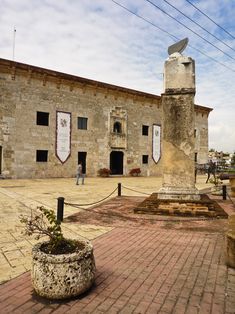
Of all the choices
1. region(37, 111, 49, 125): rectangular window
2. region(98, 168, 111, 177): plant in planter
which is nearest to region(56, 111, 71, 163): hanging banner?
region(37, 111, 49, 125): rectangular window

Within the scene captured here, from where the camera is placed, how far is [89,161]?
928 inches

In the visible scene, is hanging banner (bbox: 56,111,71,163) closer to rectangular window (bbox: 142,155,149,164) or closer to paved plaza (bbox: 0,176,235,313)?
rectangular window (bbox: 142,155,149,164)

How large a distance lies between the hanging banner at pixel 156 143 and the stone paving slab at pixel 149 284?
2328cm

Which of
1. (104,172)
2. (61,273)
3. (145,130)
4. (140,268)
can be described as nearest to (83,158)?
(104,172)

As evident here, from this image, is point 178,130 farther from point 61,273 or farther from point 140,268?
point 61,273

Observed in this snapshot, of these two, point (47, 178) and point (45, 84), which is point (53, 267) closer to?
point (47, 178)

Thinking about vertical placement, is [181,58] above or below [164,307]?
above

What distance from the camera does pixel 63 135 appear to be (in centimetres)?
2192

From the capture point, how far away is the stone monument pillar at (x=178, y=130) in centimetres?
859

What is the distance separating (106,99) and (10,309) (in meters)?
22.8

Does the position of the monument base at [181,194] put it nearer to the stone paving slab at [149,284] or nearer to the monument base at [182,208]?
the monument base at [182,208]

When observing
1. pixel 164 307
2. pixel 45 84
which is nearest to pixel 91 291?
pixel 164 307

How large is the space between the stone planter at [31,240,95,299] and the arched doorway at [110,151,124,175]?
22.7m

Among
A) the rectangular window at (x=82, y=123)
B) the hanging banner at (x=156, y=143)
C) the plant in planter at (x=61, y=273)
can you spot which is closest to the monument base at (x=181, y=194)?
the plant in planter at (x=61, y=273)
